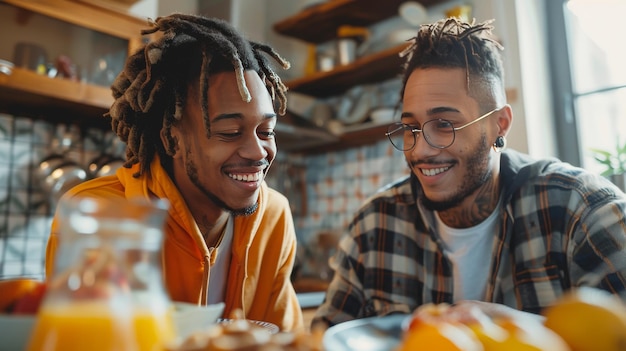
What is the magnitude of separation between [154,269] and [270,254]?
2.88 ft

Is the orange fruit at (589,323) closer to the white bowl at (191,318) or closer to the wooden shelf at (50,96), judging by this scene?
the white bowl at (191,318)

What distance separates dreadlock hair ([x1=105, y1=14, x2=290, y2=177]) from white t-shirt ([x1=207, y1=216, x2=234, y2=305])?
218 mm

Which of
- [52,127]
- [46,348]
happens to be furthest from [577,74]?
[46,348]

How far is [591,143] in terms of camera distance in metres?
2.32

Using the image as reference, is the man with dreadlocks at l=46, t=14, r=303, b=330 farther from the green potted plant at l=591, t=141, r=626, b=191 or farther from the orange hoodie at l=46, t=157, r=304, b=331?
the green potted plant at l=591, t=141, r=626, b=191

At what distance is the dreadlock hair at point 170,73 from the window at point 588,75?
163 centimetres

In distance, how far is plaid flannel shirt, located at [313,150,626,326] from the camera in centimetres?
116

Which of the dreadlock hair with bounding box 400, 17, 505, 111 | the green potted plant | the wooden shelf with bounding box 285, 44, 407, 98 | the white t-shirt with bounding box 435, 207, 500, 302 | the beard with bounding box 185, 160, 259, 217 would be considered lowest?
the white t-shirt with bounding box 435, 207, 500, 302

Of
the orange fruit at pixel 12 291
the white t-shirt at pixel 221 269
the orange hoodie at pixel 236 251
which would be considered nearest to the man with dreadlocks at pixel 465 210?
the orange hoodie at pixel 236 251

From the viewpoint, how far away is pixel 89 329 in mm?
403

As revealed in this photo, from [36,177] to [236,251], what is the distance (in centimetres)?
143

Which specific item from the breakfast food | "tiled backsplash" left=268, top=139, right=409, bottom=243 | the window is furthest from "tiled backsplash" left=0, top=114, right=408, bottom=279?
the breakfast food

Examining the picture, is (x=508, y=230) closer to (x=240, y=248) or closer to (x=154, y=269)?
(x=240, y=248)

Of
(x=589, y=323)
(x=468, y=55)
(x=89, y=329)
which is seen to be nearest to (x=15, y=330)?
(x=89, y=329)
